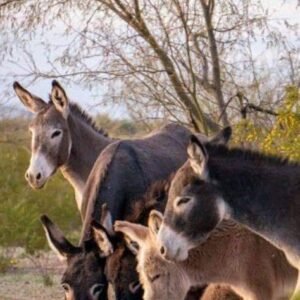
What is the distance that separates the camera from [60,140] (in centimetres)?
1432

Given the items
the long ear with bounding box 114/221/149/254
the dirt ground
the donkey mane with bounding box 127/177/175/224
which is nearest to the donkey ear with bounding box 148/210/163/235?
the long ear with bounding box 114/221/149/254

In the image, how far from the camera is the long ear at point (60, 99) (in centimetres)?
1431

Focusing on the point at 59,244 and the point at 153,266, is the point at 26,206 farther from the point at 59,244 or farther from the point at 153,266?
the point at 153,266

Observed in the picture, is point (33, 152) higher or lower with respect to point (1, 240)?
higher

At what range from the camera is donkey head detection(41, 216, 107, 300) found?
35.6 ft

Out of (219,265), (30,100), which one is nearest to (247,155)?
(219,265)

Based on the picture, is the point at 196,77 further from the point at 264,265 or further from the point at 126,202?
the point at 264,265

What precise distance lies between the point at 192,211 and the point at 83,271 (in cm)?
129

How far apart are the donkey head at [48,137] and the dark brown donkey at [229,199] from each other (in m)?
3.92

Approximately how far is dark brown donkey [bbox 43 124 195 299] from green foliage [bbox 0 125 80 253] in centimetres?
607

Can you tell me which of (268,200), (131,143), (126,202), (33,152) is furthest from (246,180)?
(33,152)

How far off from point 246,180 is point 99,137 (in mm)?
4780

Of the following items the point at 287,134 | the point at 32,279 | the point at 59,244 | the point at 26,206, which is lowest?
the point at 32,279

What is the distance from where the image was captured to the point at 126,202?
1226 cm
